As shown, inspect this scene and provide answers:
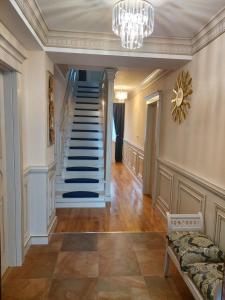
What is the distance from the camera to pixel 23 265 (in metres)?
2.50

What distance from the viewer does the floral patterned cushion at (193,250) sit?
1905mm

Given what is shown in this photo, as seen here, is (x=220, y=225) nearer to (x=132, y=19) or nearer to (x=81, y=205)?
(x=132, y=19)

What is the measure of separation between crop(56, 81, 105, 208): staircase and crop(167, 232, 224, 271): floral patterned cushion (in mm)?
2327

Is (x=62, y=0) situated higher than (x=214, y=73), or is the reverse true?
(x=62, y=0)

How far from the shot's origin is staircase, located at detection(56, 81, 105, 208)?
14.2 ft

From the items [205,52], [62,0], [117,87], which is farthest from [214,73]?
[117,87]

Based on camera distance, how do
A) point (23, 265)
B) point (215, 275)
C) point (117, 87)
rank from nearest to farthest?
point (215, 275) < point (23, 265) < point (117, 87)

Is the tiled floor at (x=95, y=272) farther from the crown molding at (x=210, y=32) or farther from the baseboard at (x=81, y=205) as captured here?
the crown molding at (x=210, y=32)

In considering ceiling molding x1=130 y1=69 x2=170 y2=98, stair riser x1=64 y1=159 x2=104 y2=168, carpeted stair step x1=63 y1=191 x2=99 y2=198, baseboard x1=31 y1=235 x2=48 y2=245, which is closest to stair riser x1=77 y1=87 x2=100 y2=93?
ceiling molding x1=130 y1=69 x2=170 y2=98

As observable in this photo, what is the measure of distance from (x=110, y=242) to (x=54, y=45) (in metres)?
2.47

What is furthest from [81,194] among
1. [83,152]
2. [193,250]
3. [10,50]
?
[10,50]

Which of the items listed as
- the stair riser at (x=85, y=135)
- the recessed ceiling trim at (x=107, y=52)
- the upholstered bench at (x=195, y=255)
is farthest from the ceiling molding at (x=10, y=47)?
the stair riser at (x=85, y=135)

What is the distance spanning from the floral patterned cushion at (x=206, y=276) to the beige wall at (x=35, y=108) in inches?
76.2

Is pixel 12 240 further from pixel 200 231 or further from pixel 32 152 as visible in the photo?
pixel 200 231
